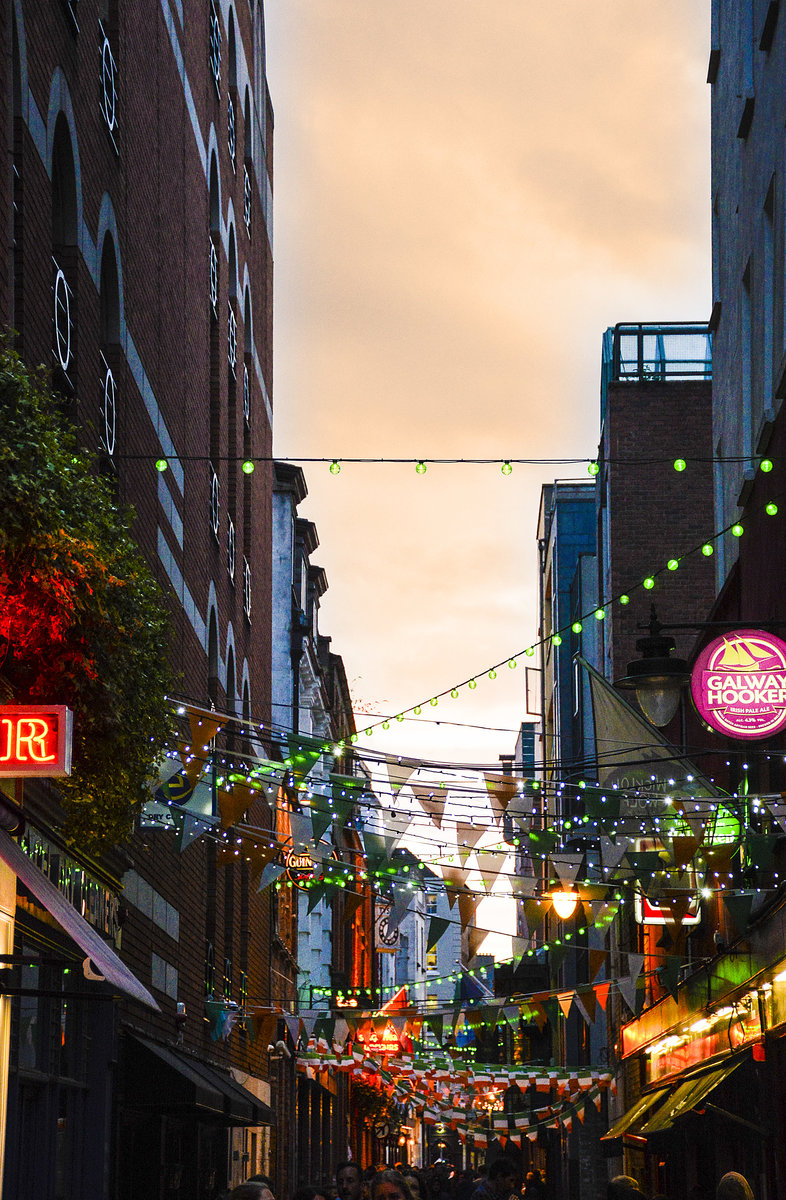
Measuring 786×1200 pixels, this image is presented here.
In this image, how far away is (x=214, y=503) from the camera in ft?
77.9

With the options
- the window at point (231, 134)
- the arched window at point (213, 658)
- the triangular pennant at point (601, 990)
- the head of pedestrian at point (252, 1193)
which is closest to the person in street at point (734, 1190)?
the head of pedestrian at point (252, 1193)

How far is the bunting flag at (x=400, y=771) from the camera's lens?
13.5 metres

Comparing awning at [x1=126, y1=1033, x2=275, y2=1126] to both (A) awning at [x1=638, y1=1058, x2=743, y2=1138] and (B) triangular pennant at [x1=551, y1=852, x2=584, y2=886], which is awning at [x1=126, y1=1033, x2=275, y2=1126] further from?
(A) awning at [x1=638, y1=1058, x2=743, y2=1138]

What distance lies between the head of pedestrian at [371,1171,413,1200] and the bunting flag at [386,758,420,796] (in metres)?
4.48

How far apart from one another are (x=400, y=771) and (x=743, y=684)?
115 inches

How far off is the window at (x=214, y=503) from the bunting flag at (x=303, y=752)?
9.92m

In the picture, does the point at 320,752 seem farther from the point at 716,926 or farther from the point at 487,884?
the point at 716,926

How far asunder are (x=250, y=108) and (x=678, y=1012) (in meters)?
18.0

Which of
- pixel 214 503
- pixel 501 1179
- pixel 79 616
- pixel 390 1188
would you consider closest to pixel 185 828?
pixel 501 1179

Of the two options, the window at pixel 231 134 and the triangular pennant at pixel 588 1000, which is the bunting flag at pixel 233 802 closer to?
the triangular pennant at pixel 588 1000

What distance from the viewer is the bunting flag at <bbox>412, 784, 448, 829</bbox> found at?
14.0 metres

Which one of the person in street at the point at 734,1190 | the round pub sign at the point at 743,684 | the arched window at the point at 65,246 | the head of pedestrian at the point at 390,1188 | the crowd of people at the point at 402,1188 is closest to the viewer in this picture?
the crowd of people at the point at 402,1188

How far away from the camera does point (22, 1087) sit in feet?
35.6

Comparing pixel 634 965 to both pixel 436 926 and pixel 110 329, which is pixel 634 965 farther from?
pixel 110 329
